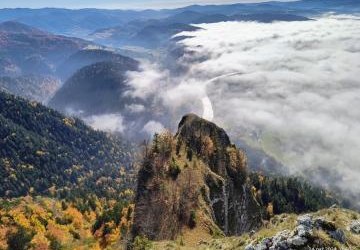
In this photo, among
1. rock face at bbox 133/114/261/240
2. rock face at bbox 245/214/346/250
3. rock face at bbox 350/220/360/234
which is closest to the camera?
rock face at bbox 245/214/346/250

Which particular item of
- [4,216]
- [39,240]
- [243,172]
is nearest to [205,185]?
[243,172]

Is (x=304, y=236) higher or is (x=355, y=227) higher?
(x=304, y=236)

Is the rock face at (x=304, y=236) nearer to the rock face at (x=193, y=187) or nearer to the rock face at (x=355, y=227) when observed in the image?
the rock face at (x=355, y=227)

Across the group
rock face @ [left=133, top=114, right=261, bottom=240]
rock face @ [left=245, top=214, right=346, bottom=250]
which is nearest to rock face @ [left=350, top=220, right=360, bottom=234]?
rock face @ [left=245, top=214, right=346, bottom=250]

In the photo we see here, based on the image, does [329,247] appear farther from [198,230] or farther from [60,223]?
[60,223]

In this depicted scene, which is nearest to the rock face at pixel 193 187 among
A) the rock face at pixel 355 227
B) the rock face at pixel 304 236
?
the rock face at pixel 355 227

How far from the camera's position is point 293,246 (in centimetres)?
5019

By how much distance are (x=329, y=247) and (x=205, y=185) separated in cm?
7195

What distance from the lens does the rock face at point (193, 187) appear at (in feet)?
355

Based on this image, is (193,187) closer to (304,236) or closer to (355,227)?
(355,227)

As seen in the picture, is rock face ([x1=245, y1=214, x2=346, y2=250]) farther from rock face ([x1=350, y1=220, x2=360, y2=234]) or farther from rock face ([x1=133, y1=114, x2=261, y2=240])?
rock face ([x1=133, y1=114, x2=261, y2=240])

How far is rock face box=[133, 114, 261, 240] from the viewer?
355ft

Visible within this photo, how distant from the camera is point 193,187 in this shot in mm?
117750

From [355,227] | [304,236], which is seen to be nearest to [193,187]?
[355,227]
